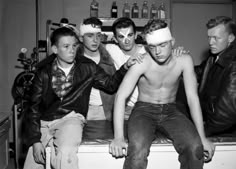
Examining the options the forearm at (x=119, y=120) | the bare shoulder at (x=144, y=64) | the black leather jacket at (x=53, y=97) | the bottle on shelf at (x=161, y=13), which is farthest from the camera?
the bottle on shelf at (x=161, y=13)

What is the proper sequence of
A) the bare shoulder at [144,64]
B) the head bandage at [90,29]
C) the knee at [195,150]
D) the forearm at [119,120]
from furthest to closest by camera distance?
the head bandage at [90,29], the bare shoulder at [144,64], the forearm at [119,120], the knee at [195,150]

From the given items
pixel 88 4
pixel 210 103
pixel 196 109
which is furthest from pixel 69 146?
pixel 88 4

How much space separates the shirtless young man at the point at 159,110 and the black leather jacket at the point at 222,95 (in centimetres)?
21

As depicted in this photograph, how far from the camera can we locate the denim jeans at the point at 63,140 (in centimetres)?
177

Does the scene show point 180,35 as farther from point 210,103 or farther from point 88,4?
point 210,103

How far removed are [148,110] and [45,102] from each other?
782 millimetres

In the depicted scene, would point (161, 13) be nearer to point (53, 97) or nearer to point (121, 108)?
point (53, 97)

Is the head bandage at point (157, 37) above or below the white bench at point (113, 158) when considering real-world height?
above

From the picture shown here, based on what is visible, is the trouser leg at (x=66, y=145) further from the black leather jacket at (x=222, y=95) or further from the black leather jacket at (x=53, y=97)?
the black leather jacket at (x=222, y=95)

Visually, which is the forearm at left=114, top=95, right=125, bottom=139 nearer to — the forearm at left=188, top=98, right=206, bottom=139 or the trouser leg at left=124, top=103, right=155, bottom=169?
the trouser leg at left=124, top=103, right=155, bottom=169

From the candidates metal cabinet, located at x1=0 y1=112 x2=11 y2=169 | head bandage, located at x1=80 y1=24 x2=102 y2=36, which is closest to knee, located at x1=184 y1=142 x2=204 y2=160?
head bandage, located at x1=80 y1=24 x2=102 y2=36

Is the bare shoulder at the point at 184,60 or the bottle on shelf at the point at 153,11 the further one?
the bottle on shelf at the point at 153,11

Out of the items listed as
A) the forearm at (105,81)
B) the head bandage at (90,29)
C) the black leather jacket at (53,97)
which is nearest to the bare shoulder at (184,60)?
the black leather jacket at (53,97)

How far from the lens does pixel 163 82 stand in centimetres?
202
